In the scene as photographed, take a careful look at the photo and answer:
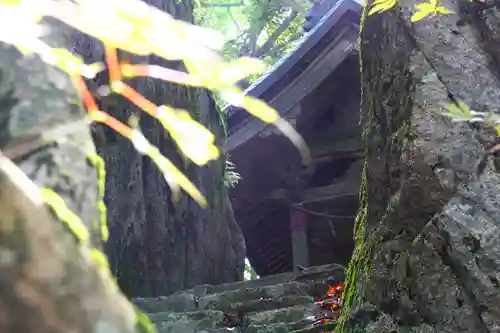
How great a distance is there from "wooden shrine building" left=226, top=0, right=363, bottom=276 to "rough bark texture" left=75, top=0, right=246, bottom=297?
1.31 feet

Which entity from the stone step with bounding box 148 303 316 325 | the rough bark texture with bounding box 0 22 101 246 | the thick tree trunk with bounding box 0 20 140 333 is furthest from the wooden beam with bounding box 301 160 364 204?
the thick tree trunk with bounding box 0 20 140 333

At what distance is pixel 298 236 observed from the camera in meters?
4.66

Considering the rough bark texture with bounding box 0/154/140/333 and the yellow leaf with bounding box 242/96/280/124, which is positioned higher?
the yellow leaf with bounding box 242/96/280/124

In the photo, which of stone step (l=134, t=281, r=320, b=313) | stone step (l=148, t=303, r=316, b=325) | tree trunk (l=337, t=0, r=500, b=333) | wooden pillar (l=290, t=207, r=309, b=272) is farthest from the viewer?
wooden pillar (l=290, t=207, r=309, b=272)

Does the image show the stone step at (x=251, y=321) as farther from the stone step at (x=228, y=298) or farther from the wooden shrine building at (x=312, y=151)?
the wooden shrine building at (x=312, y=151)

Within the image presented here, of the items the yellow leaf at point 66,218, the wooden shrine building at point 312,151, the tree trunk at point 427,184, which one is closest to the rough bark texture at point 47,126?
the yellow leaf at point 66,218

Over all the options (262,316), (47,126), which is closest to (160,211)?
(262,316)

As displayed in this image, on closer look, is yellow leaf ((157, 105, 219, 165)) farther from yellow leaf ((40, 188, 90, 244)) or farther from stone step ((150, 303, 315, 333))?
stone step ((150, 303, 315, 333))

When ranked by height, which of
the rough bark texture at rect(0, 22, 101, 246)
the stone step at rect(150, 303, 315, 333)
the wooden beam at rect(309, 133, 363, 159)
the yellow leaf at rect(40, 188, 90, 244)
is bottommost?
the stone step at rect(150, 303, 315, 333)

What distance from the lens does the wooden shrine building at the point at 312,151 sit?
13.6ft

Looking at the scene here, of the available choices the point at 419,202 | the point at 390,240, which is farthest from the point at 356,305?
the point at 419,202

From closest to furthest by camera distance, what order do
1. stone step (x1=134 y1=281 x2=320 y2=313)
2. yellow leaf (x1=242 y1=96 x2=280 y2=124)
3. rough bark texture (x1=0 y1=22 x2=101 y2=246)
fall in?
yellow leaf (x1=242 y1=96 x2=280 y2=124)
rough bark texture (x1=0 y1=22 x2=101 y2=246)
stone step (x1=134 y1=281 x2=320 y2=313)

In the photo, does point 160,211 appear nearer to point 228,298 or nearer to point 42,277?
point 228,298

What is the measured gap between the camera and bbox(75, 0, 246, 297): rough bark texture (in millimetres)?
3816
